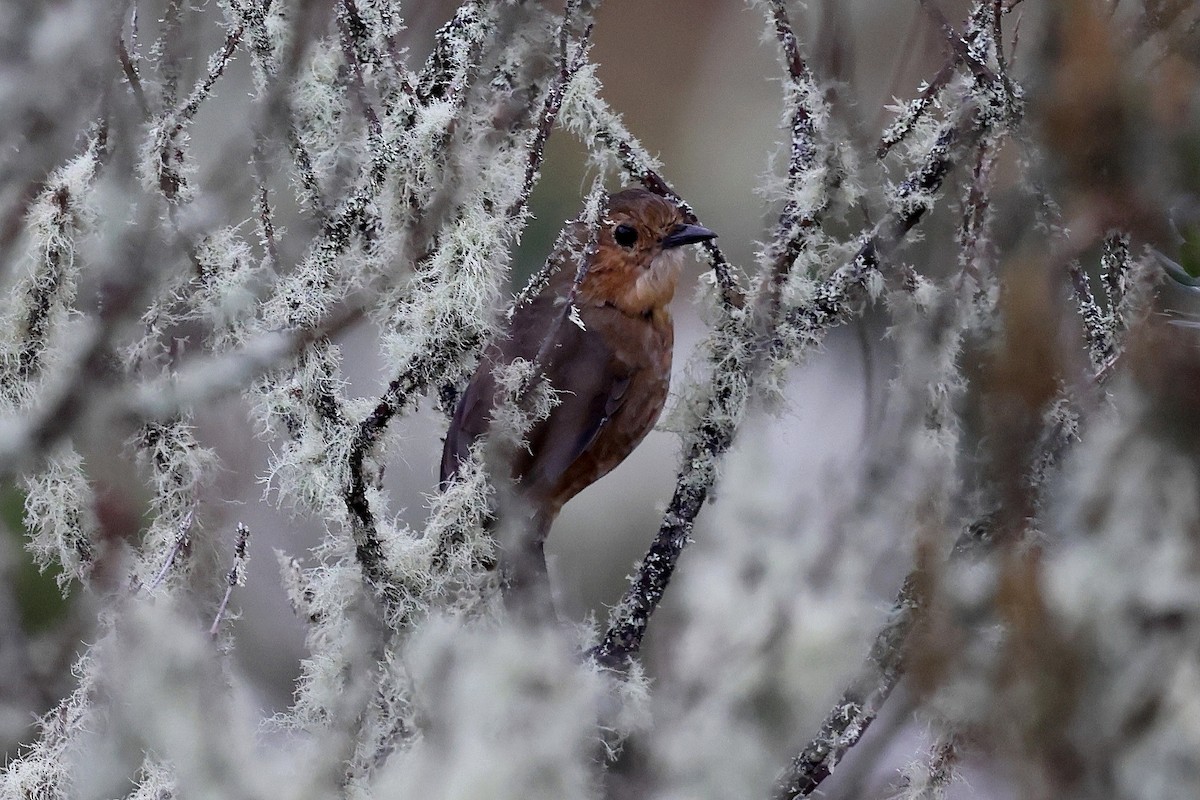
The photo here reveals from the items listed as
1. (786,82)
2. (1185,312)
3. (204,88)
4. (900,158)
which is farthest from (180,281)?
(1185,312)

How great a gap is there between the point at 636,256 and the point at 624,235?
7 centimetres

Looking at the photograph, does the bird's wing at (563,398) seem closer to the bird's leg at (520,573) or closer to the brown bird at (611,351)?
the brown bird at (611,351)

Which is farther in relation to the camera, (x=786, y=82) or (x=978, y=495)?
(x=786, y=82)

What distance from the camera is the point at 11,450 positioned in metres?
1.40

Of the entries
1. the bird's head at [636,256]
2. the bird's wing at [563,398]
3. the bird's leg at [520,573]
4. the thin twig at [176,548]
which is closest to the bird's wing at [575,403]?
the bird's wing at [563,398]

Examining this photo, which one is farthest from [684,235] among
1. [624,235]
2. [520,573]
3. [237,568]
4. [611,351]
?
[237,568]

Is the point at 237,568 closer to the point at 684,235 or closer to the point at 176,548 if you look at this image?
the point at 176,548

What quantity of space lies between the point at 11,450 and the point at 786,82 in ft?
3.31

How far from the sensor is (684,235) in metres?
2.35

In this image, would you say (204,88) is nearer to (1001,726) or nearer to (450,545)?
(450,545)

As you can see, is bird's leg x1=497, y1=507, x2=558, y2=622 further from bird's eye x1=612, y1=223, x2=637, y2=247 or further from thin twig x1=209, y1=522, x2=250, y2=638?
bird's eye x1=612, y1=223, x2=637, y2=247

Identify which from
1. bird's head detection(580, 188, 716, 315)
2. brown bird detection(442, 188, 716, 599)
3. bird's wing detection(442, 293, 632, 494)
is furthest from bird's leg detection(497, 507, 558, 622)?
bird's head detection(580, 188, 716, 315)

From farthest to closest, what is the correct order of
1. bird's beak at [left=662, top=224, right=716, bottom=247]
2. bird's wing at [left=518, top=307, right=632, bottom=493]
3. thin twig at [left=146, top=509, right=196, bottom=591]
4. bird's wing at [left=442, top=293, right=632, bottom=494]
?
bird's wing at [left=518, top=307, right=632, bottom=493], bird's beak at [left=662, top=224, right=716, bottom=247], bird's wing at [left=442, top=293, right=632, bottom=494], thin twig at [left=146, top=509, right=196, bottom=591]

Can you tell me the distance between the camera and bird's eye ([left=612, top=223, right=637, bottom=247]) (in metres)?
2.50
